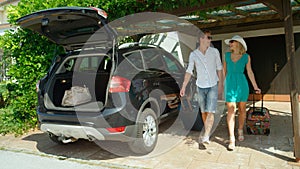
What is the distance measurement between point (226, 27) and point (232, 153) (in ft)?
17.8

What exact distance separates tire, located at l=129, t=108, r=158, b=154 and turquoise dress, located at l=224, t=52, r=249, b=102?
4.19 ft

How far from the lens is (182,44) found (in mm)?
8672

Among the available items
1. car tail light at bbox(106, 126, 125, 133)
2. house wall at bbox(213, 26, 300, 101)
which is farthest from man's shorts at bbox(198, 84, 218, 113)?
house wall at bbox(213, 26, 300, 101)

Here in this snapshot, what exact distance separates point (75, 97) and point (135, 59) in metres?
1.20

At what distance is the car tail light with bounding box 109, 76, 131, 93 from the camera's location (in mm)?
3188

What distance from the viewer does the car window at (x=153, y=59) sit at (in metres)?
4.18

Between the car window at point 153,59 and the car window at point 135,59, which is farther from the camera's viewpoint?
the car window at point 153,59

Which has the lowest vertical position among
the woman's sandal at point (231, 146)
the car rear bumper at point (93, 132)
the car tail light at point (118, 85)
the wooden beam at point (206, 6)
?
the woman's sandal at point (231, 146)

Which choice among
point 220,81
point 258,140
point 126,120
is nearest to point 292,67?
point 220,81

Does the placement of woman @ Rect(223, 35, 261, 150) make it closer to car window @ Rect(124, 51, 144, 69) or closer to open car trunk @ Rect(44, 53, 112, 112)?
car window @ Rect(124, 51, 144, 69)

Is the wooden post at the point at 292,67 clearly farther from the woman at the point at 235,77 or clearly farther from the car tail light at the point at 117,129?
the car tail light at the point at 117,129

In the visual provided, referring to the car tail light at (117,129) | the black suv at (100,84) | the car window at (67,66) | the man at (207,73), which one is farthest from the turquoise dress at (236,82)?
the car window at (67,66)

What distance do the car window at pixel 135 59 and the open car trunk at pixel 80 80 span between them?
40 cm

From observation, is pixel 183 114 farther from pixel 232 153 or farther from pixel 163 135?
pixel 232 153
